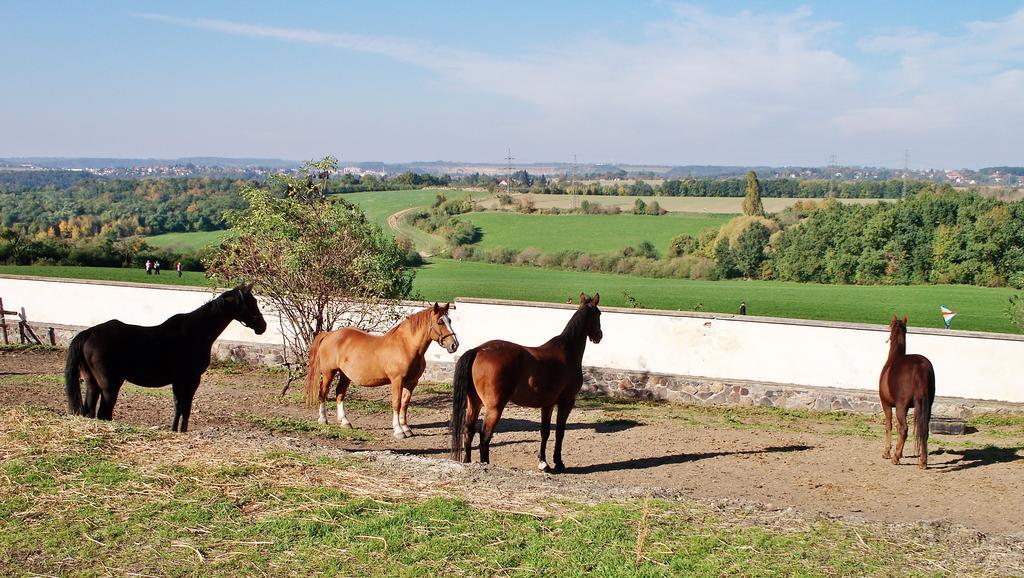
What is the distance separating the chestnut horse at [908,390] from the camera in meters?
10.4

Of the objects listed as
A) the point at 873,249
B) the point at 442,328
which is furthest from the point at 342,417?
the point at 873,249

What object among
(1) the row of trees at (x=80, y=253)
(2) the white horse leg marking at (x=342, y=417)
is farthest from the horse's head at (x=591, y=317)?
(1) the row of trees at (x=80, y=253)

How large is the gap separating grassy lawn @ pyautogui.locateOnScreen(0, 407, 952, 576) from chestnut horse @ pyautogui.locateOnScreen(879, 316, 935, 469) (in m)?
4.87

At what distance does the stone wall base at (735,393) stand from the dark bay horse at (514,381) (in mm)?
6924

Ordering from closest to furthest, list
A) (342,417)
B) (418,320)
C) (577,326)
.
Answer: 1. (577,326)
2. (418,320)
3. (342,417)

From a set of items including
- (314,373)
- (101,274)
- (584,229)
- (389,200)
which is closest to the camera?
(314,373)

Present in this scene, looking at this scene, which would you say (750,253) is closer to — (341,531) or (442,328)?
(442,328)

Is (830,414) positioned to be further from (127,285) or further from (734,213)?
(734,213)

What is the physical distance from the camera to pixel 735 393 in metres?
16.2

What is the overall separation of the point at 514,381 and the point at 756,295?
30792 millimetres

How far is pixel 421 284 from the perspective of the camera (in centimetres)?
4034

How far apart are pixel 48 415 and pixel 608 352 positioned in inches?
438

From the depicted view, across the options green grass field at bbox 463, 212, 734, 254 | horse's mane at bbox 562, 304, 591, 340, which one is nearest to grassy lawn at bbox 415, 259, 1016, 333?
green grass field at bbox 463, 212, 734, 254

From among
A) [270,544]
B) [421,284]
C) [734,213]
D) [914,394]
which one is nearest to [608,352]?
[914,394]
